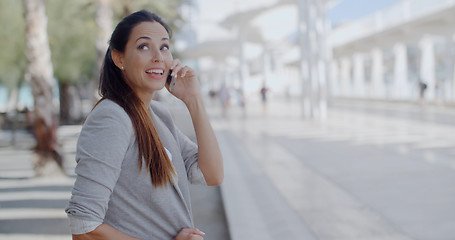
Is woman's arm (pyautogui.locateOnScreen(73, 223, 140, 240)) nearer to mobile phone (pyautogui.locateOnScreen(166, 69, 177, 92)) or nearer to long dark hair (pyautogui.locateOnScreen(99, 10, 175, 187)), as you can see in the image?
long dark hair (pyautogui.locateOnScreen(99, 10, 175, 187))

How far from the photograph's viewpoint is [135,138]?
5.51 feet

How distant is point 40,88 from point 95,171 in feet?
30.0

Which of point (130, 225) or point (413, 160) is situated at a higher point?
point (130, 225)

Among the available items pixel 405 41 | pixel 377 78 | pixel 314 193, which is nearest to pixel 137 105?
pixel 314 193

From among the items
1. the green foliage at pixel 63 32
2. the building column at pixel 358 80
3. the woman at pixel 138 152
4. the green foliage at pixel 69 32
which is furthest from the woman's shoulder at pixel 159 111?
the building column at pixel 358 80

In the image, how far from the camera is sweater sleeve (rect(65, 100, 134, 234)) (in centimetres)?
155

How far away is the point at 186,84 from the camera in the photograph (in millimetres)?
1955

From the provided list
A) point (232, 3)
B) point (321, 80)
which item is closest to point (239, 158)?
point (321, 80)

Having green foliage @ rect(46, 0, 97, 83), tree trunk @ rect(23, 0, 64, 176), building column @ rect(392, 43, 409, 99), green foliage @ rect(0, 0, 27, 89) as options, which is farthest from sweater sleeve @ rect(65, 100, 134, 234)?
building column @ rect(392, 43, 409, 99)

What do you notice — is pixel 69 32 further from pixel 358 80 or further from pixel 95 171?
pixel 358 80

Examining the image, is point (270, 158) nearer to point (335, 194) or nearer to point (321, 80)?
point (335, 194)

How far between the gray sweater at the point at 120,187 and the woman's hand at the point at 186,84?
0.12 metres

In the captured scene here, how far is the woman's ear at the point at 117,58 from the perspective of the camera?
6.06 ft

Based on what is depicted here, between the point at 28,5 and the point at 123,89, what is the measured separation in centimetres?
912
